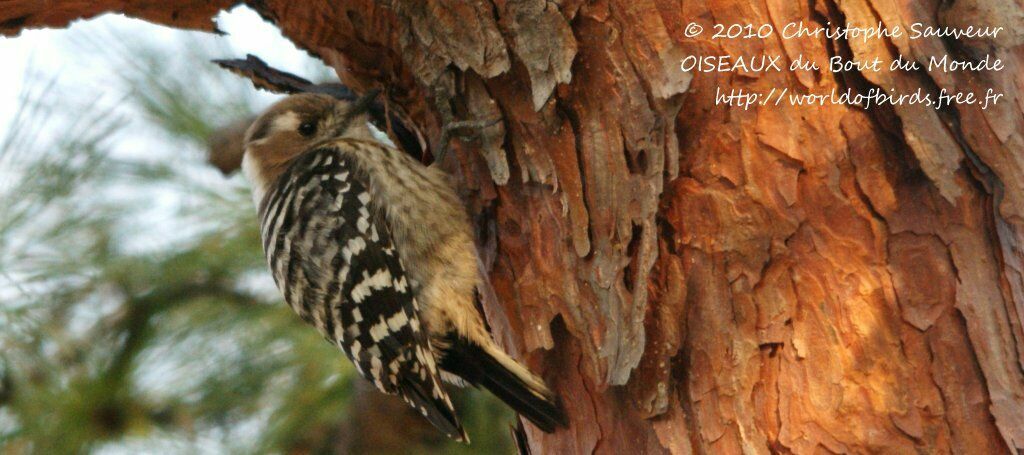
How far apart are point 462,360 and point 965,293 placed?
1.33 m

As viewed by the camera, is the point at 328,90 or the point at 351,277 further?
the point at 328,90

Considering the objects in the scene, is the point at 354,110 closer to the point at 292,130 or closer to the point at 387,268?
the point at 292,130

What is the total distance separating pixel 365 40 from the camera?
2551mm

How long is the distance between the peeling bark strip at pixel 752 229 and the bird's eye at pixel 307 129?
3.42 ft

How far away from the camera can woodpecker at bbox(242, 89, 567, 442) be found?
261cm

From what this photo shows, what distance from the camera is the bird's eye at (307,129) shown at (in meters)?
3.23

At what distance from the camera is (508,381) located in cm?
232

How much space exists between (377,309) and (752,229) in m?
1.14

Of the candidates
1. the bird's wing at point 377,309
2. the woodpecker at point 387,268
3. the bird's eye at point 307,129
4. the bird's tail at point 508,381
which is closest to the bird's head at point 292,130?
the bird's eye at point 307,129

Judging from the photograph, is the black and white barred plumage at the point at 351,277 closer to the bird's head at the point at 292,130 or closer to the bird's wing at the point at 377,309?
the bird's wing at the point at 377,309

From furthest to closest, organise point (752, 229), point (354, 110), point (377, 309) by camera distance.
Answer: point (354, 110)
point (377, 309)
point (752, 229)

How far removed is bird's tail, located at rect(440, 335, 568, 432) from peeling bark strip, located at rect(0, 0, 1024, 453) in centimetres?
5

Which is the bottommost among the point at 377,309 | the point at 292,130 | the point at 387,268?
the point at 377,309


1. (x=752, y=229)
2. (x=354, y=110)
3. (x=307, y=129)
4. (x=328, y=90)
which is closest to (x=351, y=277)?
(x=354, y=110)
